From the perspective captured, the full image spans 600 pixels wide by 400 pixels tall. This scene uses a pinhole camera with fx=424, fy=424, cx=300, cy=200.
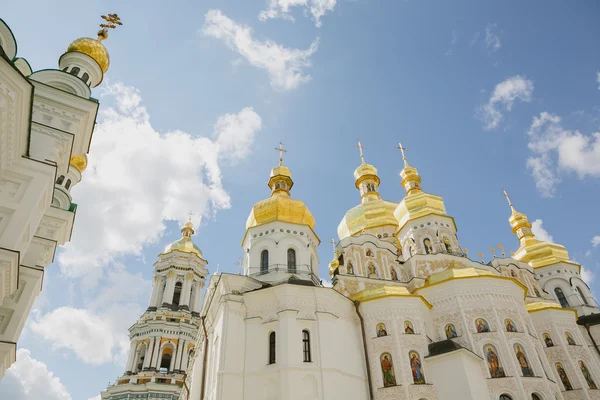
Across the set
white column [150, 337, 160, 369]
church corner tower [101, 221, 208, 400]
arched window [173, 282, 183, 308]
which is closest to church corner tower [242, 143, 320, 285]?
church corner tower [101, 221, 208, 400]

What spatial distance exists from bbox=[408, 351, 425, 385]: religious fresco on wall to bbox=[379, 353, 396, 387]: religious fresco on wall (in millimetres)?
780

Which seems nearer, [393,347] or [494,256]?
[393,347]

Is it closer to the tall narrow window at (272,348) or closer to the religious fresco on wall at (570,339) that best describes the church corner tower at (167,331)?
the tall narrow window at (272,348)

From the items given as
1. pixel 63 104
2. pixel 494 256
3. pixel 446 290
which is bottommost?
pixel 446 290

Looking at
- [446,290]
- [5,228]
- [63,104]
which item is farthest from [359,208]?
[5,228]

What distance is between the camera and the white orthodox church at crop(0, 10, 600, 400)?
11545 mm

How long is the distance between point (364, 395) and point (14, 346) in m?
12.3

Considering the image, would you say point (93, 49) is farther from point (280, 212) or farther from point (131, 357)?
point (131, 357)

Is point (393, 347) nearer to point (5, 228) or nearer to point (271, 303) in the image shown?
point (271, 303)

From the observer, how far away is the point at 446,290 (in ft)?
63.8

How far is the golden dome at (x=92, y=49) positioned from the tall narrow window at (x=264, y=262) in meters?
11.5

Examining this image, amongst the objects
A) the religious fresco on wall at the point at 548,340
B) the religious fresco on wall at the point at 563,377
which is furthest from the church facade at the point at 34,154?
the religious fresco on wall at the point at 548,340

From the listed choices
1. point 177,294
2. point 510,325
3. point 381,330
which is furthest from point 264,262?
point 177,294

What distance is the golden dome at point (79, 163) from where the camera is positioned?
67.7 ft
